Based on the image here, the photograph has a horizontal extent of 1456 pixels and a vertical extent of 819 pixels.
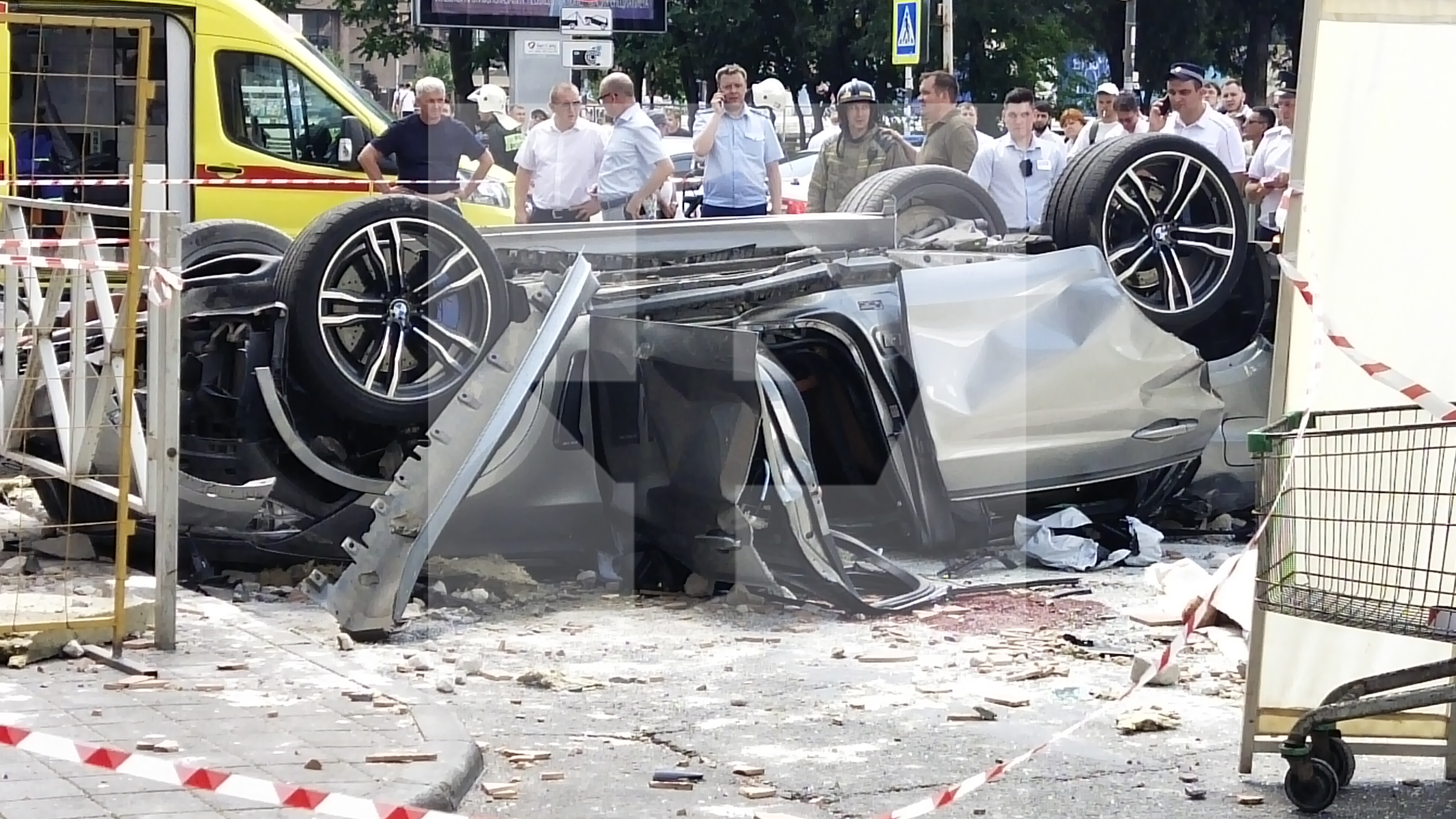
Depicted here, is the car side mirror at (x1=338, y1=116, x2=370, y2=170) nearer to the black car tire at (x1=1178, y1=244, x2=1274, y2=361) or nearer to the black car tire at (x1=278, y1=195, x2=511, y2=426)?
the black car tire at (x1=278, y1=195, x2=511, y2=426)

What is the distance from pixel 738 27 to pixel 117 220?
1349 inches

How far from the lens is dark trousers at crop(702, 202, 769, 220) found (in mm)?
12156

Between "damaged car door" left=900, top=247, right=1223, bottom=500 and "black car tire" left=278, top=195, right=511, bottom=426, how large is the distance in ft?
5.59

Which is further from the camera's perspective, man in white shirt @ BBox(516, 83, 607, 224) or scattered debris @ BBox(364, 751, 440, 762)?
man in white shirt @ BBox(516, 83, 607, 224)

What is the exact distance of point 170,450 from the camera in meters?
5.67

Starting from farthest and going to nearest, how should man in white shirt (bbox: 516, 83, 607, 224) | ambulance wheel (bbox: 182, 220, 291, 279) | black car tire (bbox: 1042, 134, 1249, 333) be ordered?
man in white shirt (bbox: 516, 83, 607, 224), black car tire (bbox: 1042, 134, 1249, 333), ambulance wheel (bbox: 182, 220, 291, 279)

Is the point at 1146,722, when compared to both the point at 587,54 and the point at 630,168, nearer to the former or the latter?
the point at 630,168

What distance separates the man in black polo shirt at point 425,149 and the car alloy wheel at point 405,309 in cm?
483

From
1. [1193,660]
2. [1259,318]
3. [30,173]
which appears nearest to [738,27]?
[30,173]

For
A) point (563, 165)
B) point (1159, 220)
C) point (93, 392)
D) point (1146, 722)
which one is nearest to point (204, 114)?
point (563, 165)

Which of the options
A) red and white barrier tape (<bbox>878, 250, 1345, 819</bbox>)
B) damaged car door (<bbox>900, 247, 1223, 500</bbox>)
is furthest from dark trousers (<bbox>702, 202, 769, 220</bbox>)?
red and white barrier tape (<bbox>878, 250, 1345, 819</bbox>)

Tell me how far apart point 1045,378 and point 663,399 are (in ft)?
5.61

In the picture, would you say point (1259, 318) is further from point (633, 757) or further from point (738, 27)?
point (738, 27)

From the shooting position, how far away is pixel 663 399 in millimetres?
6879
